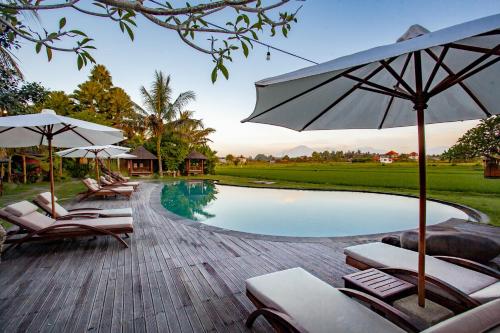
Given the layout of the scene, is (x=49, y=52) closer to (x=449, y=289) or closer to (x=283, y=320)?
(x=283, y=320)

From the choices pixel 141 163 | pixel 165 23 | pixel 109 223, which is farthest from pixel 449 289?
pixel 141 163

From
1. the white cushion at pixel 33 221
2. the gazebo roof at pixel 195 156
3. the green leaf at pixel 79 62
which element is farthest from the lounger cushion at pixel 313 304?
the gazebo roof at pixel 195 156

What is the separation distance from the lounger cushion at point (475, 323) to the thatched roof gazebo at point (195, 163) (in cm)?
2514

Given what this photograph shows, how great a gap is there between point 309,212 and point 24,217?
27.4 feet

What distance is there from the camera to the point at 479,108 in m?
2.72

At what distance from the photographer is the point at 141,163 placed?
25.4 m

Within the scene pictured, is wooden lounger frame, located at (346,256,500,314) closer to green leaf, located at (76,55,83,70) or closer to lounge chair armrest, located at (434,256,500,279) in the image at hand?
lounge chair armrest, located at (434,256,500,279)

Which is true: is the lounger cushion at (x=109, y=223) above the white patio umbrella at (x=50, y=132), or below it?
below

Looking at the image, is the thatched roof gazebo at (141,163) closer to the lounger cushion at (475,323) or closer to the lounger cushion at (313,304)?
the lounger cushion at (313,304)

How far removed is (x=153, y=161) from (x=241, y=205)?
675 inches

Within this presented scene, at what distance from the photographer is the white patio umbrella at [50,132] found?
3.83 m

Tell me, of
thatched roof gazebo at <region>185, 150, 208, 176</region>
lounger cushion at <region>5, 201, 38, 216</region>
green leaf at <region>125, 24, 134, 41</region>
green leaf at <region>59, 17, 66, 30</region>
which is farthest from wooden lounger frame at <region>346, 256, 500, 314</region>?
thatched roof gazebo at <region>185, 150, 208, 176</region>

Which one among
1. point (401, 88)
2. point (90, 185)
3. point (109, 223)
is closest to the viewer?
point (401, 88)

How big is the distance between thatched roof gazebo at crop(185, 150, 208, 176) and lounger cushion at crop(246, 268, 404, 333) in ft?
78.9
